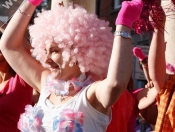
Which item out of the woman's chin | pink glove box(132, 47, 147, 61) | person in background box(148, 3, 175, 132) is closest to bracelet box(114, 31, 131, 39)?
the woman's chin

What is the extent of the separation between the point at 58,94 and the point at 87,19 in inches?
18.3

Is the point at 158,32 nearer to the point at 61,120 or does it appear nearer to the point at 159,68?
the point at 159,68

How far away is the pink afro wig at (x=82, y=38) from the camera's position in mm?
2951

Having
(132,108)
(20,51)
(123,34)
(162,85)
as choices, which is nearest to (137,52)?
(132,108)

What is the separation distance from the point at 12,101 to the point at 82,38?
135 centimetres

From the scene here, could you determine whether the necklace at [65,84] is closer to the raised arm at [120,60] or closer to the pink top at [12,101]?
the raised arm at [120,60]

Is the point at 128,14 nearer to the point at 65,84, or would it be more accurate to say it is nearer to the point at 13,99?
the point at 65,84

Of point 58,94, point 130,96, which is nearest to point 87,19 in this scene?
point 58,94

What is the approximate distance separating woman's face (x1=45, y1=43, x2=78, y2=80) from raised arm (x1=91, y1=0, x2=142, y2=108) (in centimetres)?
42

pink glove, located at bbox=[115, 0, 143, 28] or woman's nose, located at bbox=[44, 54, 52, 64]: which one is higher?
pink glove, located at bbox=[115, 0, 143, 28]

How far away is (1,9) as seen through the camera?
408 cm

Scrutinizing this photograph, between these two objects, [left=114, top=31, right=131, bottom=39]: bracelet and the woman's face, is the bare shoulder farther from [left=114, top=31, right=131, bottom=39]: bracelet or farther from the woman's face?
[left=114, top=31, right=131, bottom=39]: bracelet

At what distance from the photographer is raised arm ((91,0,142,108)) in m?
2.56

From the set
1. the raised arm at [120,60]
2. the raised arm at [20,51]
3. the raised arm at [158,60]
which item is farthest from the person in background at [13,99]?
the raised arm at [120,60]
